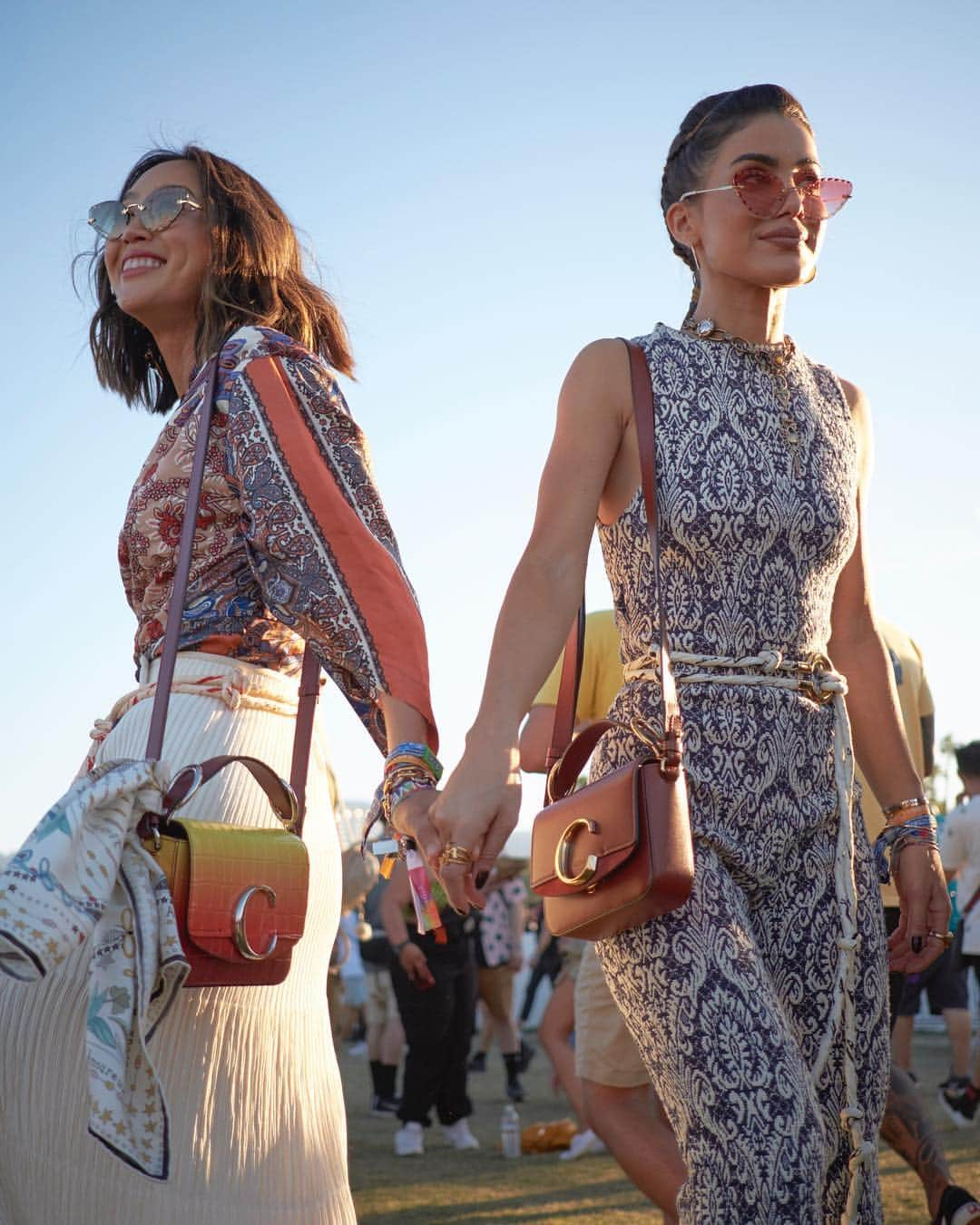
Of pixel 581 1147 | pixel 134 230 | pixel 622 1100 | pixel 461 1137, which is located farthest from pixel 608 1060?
pixel 461 1137

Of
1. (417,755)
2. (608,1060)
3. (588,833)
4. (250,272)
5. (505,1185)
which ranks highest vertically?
(250,272)

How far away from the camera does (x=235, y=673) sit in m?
2.40

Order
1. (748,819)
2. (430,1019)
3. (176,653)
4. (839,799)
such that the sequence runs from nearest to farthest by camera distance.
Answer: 1. (176,653)
2. (748,819)
3. (839,799)
4. (430,1019)

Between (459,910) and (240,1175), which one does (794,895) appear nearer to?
(459,910)

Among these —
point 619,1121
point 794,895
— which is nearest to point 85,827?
point 794,895

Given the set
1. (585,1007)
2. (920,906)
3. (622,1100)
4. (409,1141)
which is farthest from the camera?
(409,1141)

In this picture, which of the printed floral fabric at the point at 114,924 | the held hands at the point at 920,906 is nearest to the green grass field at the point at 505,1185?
the held hands at the point at 920,906

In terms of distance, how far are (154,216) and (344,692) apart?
106 centimetres

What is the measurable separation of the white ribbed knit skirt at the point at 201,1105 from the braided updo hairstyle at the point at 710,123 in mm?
1388

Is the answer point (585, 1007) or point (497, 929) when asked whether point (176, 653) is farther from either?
point (497, 929)

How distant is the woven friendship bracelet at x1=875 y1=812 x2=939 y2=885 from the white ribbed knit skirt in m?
1.11

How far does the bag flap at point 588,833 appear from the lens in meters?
2.22

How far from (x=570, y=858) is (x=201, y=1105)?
2.13ft

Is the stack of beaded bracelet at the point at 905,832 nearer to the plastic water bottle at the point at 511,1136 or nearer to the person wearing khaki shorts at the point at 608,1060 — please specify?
the person wearing khaki shorts at the point at 608,1060
